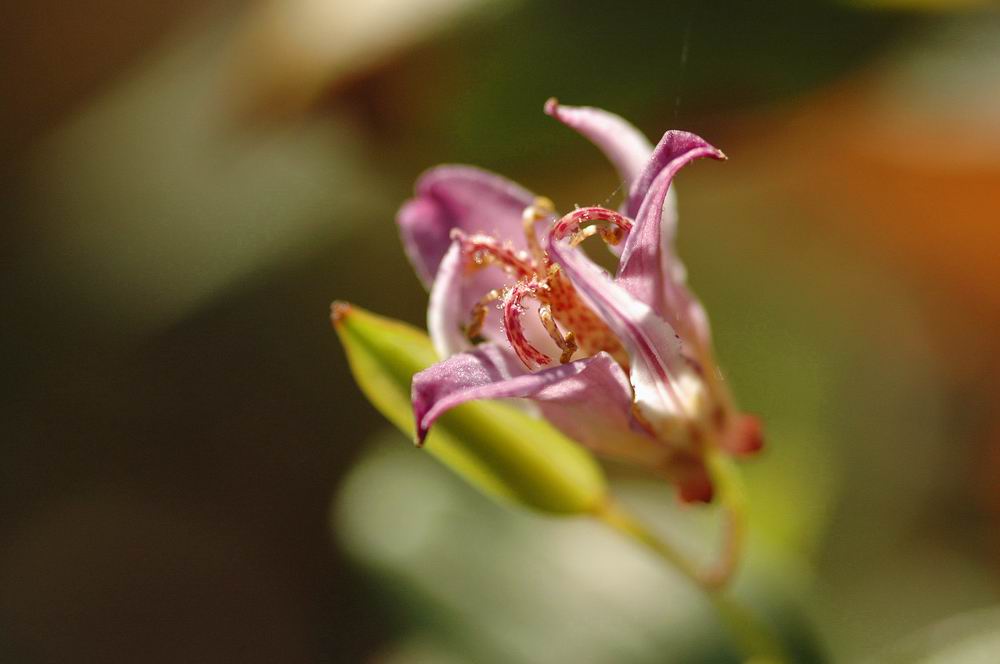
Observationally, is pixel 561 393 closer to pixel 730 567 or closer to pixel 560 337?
pixel 560 337

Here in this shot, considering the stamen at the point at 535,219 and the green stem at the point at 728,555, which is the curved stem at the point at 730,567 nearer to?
the green stem at the point at 728,555

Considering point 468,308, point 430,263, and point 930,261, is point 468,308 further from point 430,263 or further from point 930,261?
point 930,261

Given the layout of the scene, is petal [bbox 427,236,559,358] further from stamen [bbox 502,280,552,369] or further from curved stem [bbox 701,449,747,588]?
curved stem [bbox 701,449,747,588]

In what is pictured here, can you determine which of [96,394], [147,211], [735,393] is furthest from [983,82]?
[96,394]

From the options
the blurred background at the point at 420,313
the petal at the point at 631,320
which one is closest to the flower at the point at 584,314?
the petal at the point at 631,320

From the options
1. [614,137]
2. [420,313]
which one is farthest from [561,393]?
[420,313]
